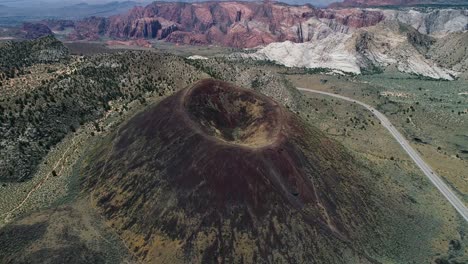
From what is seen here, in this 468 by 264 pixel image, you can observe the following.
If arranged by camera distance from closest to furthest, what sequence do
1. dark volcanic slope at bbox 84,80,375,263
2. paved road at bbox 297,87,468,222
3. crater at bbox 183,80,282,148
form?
dark volcanic slope at bbox 84,80,375,263, crater at bbox 183,80,282,148, paved road at bbox 297,87,468,222

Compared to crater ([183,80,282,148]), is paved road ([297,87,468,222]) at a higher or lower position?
lower

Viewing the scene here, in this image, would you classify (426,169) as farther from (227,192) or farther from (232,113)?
(227,192)

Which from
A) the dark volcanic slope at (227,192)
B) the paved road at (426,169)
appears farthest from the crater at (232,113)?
the paved road at (426,169)

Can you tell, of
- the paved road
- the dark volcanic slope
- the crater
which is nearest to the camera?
the dark volcanic slope

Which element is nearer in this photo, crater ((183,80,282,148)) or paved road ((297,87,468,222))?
crater ((183,80,282,148))

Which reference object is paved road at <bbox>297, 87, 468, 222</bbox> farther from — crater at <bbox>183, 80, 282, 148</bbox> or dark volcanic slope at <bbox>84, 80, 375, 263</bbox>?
crater at <bbox>183, 80, 282, 148</bbox>

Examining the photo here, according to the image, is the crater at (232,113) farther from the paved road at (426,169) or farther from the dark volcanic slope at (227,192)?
the paved road at (426,169)

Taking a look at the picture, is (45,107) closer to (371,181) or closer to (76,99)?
(76,99)

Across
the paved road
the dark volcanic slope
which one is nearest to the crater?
the dark volcanic slope
